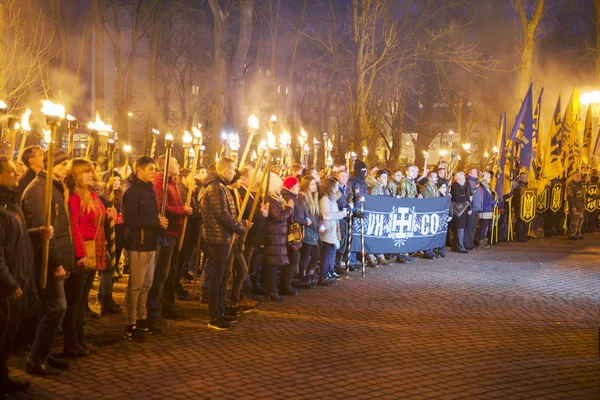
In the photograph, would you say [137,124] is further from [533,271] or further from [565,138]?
[533,271]

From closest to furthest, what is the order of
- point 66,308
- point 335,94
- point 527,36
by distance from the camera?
point 66,308 < point 527,36 < point 335,94

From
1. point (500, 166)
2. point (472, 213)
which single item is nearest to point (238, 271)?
point (472, 213)

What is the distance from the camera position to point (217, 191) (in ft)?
27.3

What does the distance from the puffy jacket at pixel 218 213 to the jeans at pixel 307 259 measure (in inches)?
130

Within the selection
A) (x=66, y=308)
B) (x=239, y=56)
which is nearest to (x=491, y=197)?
(x=239, y=56)

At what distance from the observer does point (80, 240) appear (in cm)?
674

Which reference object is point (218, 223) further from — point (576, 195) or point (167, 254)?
point (576, 195)

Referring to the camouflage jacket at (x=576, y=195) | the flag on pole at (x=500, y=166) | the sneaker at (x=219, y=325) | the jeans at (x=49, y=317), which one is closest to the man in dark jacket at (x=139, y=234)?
the sneaker at (x=219, y=325)

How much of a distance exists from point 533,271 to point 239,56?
14.4 metres

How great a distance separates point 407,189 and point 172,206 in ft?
27.2

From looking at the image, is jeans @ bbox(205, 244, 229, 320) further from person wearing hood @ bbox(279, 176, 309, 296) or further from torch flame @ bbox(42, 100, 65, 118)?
torch flame @ bbox(42, 100, 65, 118)

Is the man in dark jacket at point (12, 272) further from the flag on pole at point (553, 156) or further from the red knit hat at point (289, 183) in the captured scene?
the flag on pole at point (553, 156)

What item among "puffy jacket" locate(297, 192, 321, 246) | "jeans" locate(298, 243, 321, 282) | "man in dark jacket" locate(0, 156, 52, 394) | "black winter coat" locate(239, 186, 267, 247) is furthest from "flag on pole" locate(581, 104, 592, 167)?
"man in dark jacket" locate(0, 156, 52, 394)

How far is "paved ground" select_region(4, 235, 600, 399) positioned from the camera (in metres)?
6.22
